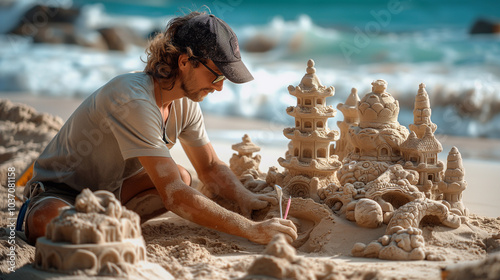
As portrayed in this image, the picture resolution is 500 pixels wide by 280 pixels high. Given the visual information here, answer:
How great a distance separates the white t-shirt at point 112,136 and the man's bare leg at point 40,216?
10.3 inches

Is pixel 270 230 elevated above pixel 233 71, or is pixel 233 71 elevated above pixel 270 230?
pixel 233 71

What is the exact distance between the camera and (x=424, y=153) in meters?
3.90

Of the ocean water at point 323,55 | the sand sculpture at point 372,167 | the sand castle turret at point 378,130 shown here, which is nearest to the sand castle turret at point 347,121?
the sand sculpture at point 372,167

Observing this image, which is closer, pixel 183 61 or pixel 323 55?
pixel 183 61

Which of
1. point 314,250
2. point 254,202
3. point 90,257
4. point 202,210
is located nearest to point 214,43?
point 202,210

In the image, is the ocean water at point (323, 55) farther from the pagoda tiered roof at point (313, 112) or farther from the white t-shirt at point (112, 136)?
the white t-shirt at point (112, 136)

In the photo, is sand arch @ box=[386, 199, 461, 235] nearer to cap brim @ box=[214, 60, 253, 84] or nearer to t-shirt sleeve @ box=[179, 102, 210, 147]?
cap brim @ box=[214, 60, 253, 84]

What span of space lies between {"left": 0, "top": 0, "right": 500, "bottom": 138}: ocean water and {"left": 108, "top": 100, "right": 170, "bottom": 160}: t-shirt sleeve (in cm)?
384

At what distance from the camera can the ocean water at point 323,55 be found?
1149 centimetres

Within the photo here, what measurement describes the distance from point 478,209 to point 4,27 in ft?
65.8

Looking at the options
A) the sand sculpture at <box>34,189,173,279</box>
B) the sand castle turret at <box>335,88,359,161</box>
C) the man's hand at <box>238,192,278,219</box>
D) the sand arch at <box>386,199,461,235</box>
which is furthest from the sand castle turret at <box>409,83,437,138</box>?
the sand sculpture at <box>34,189,173,279</box>

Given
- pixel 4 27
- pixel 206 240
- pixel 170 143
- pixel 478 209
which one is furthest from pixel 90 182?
pixel 4 27

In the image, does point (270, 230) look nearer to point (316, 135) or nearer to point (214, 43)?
point (316, 135)

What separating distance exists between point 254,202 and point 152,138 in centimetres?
94
